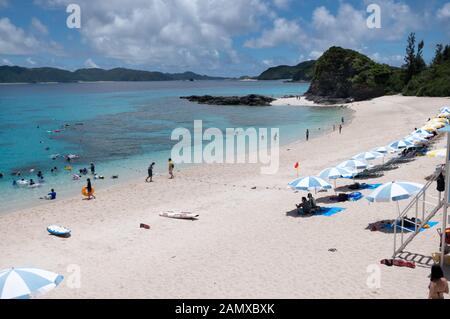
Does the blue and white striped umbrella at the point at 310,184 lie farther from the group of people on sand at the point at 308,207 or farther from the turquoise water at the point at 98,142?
the turquoise water at the point at 98,142

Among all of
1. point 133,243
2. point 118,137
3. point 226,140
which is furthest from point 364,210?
point 118,137

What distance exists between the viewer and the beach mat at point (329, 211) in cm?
1535

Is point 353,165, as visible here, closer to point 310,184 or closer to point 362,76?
point 310,184

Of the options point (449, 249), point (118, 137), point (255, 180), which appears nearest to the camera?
point (449, 249)

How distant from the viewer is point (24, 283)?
7973mm

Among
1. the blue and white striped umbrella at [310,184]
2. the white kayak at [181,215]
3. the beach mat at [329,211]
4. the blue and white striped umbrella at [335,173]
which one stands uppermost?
the blue and white striped umbrella at [335,173]

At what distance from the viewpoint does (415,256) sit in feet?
35.2

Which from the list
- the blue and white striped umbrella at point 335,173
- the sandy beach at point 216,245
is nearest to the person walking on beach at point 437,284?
the sandy beach at point 216,245

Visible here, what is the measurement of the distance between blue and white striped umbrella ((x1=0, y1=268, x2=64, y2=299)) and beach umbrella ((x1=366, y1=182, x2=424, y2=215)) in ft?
31.3

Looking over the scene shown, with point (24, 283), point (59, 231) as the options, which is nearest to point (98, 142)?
point (59, 231)

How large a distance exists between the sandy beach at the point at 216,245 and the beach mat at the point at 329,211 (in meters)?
0.38
